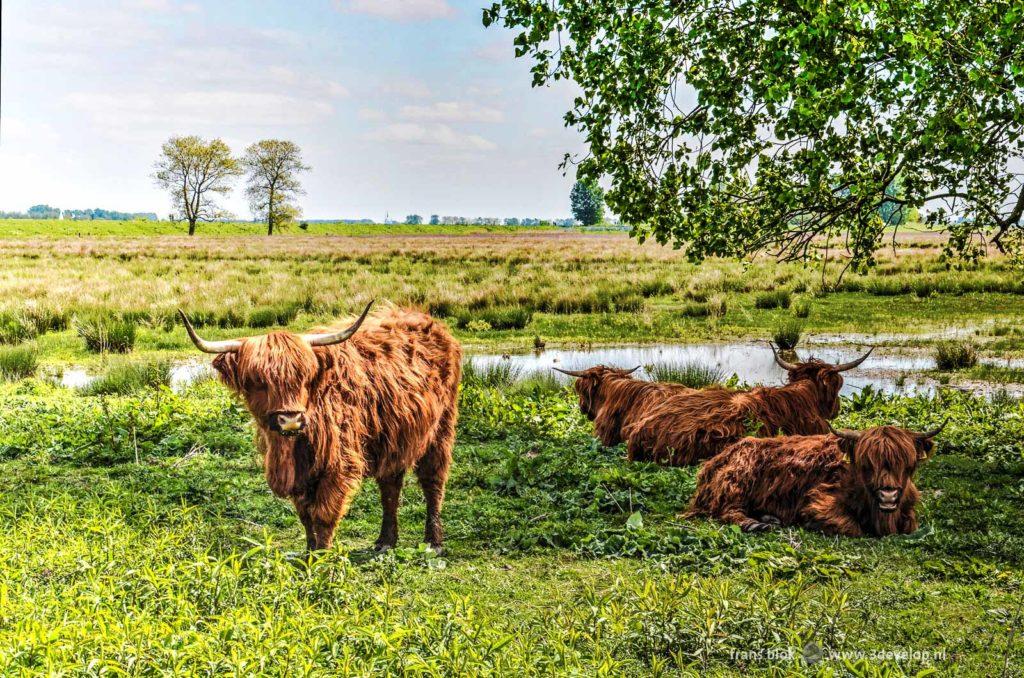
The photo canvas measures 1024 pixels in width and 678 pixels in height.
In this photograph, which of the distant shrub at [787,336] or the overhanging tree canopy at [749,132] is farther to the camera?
the distant shrub at [787,336]

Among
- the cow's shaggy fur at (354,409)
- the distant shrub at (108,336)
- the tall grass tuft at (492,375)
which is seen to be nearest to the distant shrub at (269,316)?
the distant shrub at (108,336)

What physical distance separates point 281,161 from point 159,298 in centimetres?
766

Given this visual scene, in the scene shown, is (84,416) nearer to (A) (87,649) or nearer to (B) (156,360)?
(B) (156,360)

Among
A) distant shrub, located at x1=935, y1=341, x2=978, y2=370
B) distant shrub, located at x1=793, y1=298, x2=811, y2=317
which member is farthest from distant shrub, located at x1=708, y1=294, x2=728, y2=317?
distant shrub, located at x1=935, y1=341, x2=978, y2=370

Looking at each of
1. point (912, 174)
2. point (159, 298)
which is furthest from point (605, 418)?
point (159, 298)

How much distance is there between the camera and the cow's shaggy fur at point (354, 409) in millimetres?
4270

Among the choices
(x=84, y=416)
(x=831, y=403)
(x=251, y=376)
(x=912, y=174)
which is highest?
(x=912, y=174)

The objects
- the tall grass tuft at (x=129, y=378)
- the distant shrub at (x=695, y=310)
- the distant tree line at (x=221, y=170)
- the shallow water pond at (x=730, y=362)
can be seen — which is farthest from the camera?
the distant tree line at (x=221, y=170)

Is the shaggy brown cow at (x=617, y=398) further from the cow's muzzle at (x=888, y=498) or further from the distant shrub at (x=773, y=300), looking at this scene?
the distant shrub at (x=773, y=300)

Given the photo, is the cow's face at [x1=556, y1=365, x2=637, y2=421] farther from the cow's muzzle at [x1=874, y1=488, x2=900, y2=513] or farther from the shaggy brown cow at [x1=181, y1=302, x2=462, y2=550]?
the cow's muzzle at [x1=874, y1=488, x2=900, y2=513]

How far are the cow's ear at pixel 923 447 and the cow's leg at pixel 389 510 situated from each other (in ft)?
9.85

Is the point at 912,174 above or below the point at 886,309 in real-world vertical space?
above

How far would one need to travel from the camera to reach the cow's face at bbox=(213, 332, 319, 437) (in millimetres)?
4180

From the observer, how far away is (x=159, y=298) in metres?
18.0
